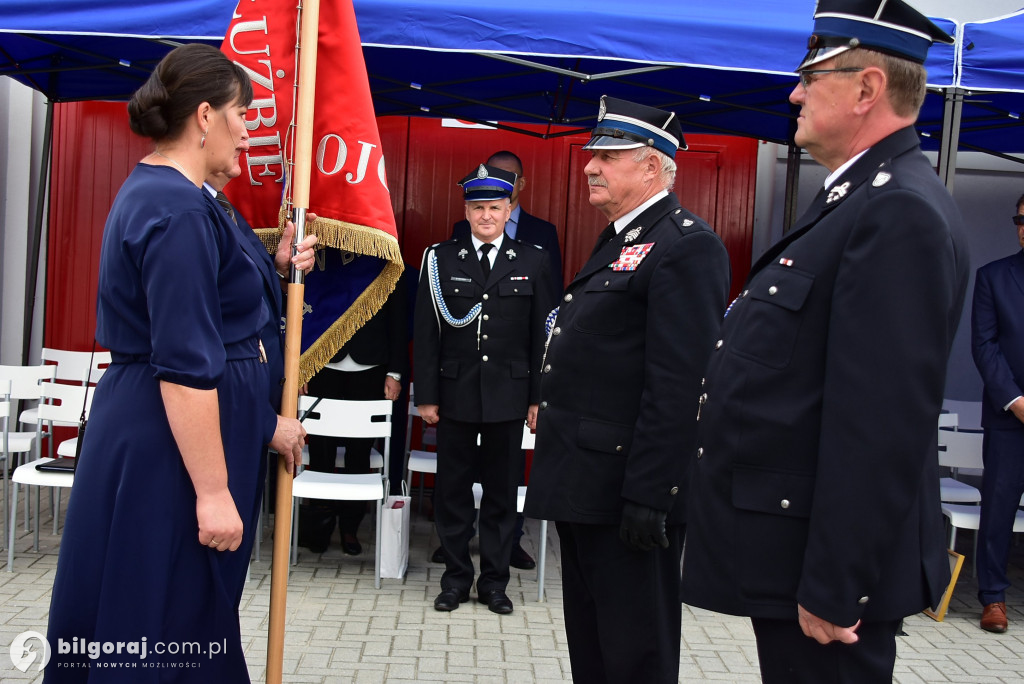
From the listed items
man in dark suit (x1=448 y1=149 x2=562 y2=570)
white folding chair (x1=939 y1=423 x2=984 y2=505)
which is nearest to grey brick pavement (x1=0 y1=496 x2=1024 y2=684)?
man in dark suit (x1=448 y1=149 x2=562 y2=570)

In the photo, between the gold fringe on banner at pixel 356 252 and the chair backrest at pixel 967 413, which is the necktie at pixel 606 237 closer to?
the gold fringe on banner at pixel 356 252

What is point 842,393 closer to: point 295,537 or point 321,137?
point 321,137

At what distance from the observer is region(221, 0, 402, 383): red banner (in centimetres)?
265

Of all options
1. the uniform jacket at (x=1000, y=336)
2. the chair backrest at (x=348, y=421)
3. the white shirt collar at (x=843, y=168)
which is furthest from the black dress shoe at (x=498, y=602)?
the white shirt collar at (x=843, y=168)

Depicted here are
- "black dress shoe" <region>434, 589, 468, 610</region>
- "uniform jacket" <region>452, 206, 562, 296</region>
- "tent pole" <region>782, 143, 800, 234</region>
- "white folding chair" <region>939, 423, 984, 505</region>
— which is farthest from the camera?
"tent pole" <region>782, 143, 800, 234</region>

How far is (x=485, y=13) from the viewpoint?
4.14 metres

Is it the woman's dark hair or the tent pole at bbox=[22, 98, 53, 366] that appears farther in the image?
the tent pole at bbox=[22, 98, 53, 366]

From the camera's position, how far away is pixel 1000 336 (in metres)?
4.72

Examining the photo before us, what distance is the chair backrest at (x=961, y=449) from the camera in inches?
198

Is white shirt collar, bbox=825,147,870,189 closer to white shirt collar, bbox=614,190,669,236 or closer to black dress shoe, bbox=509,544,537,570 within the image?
white shirt collar, bbox=614,190,669,236

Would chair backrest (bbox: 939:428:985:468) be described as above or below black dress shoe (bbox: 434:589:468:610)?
above

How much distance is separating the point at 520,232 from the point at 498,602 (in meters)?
2.50

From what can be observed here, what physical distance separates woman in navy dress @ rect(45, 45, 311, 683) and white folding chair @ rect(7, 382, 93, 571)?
108 inches

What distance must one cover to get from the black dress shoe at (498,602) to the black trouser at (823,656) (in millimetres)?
2673
